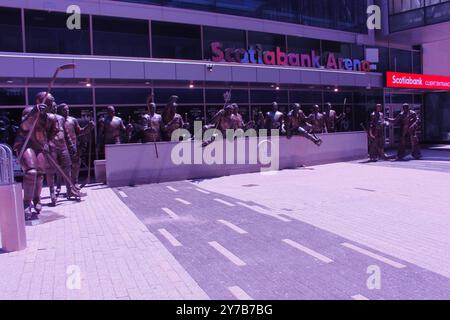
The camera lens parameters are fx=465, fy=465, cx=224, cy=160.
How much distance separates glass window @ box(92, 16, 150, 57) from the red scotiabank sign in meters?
13.1

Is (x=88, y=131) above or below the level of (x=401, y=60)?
below

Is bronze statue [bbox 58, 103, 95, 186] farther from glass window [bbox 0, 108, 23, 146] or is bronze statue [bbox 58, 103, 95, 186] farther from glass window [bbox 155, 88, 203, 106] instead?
glass window [bbox 155, 88, 203, 106]

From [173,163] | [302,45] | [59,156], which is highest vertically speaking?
[302,45]

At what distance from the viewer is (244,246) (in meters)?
6.18

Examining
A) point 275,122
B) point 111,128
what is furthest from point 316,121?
point 111,128

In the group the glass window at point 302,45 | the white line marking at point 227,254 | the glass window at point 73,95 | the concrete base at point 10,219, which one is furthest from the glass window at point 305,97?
the concrete base at point 10,219

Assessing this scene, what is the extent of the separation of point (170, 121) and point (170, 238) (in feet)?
27.9

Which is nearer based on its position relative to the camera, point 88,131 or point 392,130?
point 88,131

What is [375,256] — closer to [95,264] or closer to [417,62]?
[95,264]

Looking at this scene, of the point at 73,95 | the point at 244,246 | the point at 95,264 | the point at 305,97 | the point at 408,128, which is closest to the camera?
the point at 95,264

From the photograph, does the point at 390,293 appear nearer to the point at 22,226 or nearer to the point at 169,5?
the point at 22,226

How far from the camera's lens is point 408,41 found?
27.8 metres
